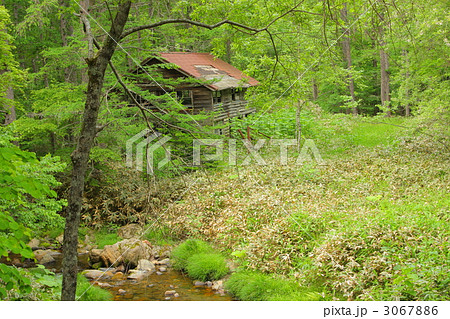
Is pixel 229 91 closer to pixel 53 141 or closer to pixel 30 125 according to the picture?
pixel 53 141

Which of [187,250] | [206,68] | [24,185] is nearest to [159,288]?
[187,250]

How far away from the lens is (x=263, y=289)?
23.8 feet

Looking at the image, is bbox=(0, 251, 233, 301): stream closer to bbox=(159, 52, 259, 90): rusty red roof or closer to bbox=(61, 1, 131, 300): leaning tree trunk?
bbox=(61, 1, 131, 300): leaning tree trunk

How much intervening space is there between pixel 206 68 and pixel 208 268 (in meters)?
15.4

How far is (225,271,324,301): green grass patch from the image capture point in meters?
6.71

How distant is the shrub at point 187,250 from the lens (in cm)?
935

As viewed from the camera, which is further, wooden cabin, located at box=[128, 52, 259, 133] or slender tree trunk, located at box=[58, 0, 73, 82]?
wooden cabin, located at box=[128, 52, 259, 133]

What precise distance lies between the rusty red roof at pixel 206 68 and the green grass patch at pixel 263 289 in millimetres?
12960

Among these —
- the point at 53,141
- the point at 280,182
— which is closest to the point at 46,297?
the point at 280,182

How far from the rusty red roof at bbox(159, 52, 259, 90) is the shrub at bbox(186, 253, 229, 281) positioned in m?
11.9

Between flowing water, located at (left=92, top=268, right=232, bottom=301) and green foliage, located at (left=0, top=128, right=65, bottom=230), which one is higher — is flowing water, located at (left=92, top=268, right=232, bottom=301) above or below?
below
